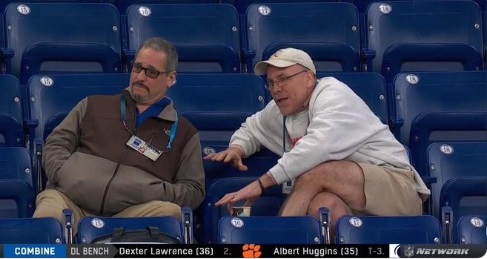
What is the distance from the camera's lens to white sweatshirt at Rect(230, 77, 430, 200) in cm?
682

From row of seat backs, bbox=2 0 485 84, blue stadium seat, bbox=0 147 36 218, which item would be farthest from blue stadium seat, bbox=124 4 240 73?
blue stadium seat, bbox=0 147 36 218

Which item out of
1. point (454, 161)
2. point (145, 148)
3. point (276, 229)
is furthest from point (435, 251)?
point (145, 148)

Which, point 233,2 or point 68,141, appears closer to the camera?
point 68,141

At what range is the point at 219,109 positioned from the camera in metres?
7.55

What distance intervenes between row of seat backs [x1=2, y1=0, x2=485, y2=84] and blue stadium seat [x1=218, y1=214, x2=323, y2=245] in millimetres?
1622

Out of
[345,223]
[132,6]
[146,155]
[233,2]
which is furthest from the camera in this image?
[233,2]

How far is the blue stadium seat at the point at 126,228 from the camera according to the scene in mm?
6254

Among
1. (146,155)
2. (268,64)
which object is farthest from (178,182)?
(268,64)

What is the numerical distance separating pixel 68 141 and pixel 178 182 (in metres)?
0.51

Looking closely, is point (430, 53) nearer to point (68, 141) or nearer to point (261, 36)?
point (261, 36)

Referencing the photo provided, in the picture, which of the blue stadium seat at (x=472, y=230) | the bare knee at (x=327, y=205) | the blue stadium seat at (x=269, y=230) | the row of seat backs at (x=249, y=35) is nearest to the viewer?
the blue stadium seat at (x=269, y=230)

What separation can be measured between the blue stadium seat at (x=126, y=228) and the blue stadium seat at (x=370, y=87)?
149 cm

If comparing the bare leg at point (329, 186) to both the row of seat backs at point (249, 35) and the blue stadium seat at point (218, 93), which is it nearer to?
the blue stadium seat at point (218, 93)

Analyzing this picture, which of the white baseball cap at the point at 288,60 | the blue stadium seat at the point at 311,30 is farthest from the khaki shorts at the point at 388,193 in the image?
the blue stadium seat at the point at 311,30
